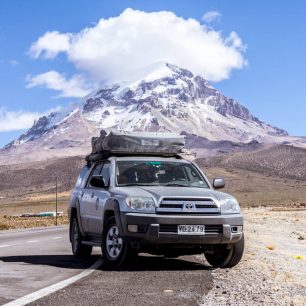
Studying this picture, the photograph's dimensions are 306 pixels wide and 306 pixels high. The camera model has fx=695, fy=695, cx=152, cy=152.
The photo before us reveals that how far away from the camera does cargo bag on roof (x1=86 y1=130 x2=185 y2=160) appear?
13.3m

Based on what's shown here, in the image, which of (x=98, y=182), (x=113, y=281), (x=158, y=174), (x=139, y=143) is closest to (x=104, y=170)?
(x=139, y=143)

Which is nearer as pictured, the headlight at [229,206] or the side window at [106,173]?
the headlight at [229,206]

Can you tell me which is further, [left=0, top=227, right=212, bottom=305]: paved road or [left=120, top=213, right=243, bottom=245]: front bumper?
[left=120, top=213, right=243, bottom=245]: front bumper

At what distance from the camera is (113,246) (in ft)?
38.3

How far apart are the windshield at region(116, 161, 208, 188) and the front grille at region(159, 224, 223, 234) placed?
4.33ft

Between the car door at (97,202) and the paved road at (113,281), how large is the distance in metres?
0.72

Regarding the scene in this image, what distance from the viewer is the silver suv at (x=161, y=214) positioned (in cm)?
1106

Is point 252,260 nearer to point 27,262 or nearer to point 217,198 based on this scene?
point 217,198

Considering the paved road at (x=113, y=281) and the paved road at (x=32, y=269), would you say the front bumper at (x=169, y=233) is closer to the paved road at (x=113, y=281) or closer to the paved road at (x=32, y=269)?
the paved road at (x=113, y=281)

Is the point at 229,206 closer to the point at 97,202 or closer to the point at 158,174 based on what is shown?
the point at 158,174

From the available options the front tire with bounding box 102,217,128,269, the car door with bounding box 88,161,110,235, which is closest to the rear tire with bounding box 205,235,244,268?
the front tire with bounding box 102,217,128,269

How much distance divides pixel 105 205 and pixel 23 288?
303 cm

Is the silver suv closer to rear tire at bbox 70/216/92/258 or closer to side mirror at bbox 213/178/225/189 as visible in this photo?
side mirror at bbox 213/178/225/189

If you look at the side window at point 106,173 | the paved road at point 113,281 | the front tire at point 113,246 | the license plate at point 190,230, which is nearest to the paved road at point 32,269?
the paved road at point 113,281
